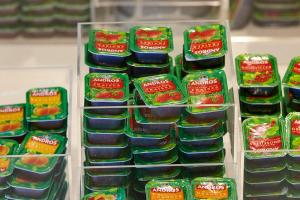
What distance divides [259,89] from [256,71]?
0.21 feet

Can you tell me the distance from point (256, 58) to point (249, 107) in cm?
18

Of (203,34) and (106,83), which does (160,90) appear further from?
(203,34)

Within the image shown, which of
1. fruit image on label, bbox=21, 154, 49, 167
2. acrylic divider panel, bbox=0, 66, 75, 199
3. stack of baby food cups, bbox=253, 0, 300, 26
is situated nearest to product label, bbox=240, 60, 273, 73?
acrylic divider panel, bbox=0, 66, 75, 199

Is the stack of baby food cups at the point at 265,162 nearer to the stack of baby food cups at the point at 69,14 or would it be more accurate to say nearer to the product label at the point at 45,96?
→ the product label at the point at 45,96

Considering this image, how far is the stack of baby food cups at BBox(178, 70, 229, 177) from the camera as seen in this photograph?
91.4 inches

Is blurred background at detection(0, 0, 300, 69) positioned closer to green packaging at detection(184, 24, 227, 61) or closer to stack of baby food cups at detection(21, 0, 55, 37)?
stack of baby food cups at detection(21, 0, 55, 37)

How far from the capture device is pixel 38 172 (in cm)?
225

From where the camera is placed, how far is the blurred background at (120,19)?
3170 mm

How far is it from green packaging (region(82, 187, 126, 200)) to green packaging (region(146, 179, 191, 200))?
0.09 metres

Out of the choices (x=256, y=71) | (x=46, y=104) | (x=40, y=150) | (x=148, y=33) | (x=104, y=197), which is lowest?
(x=104, y=197)

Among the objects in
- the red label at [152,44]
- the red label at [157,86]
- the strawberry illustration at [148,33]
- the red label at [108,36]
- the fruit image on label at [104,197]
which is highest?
the strawberry illustration at [148,33]

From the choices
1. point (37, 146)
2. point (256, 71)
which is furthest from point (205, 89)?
point (37, 146)

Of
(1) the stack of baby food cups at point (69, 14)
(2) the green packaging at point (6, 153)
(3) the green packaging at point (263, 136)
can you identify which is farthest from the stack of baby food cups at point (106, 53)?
(1) the stack of baby food cups at point (69, 14)

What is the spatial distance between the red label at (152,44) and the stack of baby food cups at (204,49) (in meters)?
0.07
